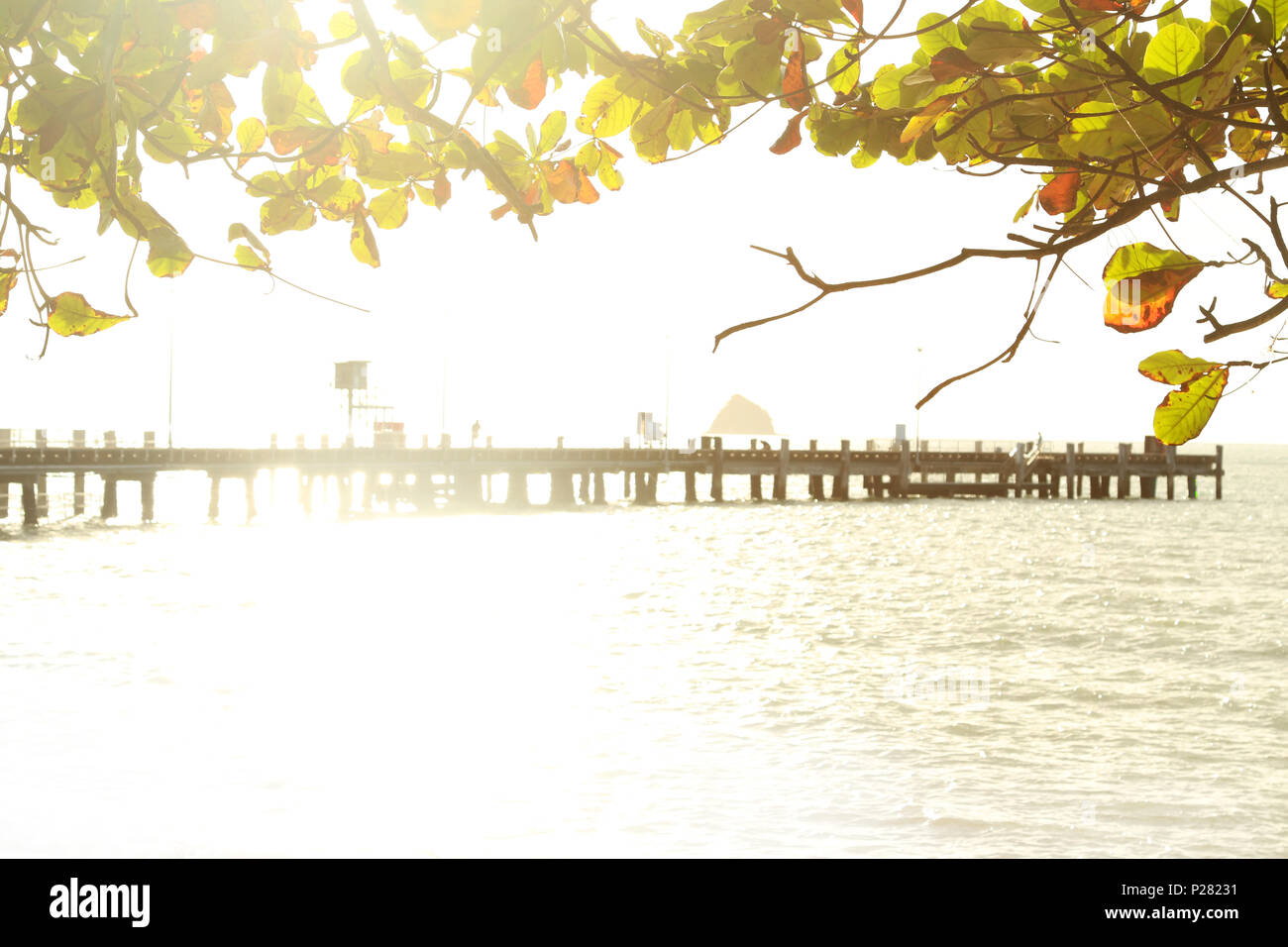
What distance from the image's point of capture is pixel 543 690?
14719 mm

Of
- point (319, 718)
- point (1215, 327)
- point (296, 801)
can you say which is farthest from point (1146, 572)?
point (1215, 327)

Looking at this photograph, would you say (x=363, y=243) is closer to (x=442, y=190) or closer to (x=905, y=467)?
(x=442, y=190)

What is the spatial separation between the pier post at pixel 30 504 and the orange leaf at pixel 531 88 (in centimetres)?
4436

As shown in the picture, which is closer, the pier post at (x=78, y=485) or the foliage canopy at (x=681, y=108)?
the foliage canopy at (x=681, y=108)

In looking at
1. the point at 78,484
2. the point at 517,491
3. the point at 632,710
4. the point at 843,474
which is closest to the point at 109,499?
the point at 78,484

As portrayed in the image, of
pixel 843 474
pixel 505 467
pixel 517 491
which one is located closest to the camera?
pixel 505 467

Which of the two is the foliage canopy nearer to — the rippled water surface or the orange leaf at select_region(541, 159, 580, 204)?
the orange leaf at select_region(541, 159, 580, 204)

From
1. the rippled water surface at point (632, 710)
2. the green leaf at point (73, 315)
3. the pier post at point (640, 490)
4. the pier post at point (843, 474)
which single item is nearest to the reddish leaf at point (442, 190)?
the green leaf at point (73, 315)

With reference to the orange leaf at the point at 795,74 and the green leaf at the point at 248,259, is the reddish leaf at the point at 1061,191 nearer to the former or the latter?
the orange leaf at the point at 795,74

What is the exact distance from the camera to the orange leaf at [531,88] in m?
1.55

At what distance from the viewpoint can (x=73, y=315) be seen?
217 cm

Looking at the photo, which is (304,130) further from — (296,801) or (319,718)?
(319,718)

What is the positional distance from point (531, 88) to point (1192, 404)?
0.95m
